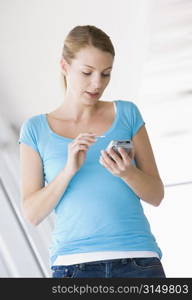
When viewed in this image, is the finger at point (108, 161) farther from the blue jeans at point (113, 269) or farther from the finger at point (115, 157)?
the blue jeans at point (113, 269)

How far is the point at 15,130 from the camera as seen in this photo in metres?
1.82

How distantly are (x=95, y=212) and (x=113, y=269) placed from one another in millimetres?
88

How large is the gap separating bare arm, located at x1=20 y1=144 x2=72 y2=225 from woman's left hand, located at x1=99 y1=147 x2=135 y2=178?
0.06 m

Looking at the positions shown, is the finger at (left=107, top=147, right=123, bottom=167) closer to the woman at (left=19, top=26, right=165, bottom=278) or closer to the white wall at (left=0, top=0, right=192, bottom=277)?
the woman at (left=19, top=26, right=165, bottom=278)

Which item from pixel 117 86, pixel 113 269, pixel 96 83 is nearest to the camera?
pixel 113 269

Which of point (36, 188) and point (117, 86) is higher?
point (36, 188)

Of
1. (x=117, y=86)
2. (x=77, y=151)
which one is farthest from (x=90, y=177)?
(x=117, y=86)

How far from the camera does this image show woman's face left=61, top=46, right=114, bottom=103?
89 cm

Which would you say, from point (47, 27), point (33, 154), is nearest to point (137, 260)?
point (33, 154)

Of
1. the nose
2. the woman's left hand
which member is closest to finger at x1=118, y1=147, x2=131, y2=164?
the woman's left hand

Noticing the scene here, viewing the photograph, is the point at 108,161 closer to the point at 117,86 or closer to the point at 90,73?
the point at 90,73

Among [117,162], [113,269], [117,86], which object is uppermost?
[117,162]

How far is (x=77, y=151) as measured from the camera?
2.66 feet

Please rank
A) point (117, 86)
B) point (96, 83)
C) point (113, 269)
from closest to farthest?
1. point (113, 269)
2. point (96, 83)
3. point (117, 86)
